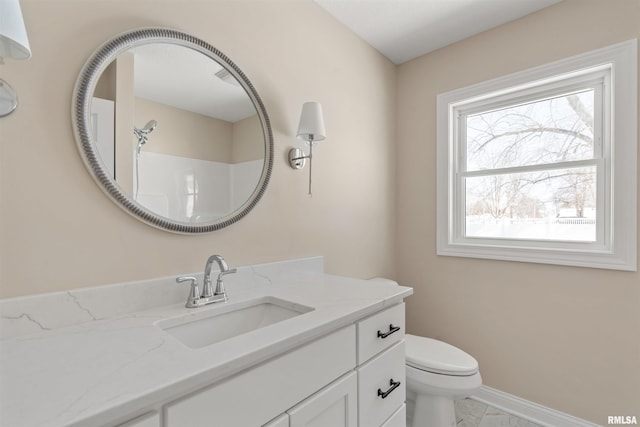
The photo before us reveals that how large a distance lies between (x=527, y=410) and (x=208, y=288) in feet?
6.59

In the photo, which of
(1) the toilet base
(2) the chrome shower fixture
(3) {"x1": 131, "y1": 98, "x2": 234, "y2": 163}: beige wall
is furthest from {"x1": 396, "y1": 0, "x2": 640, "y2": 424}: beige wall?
(2) the chrome shower fixture

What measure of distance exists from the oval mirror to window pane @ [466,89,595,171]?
153 centimetres

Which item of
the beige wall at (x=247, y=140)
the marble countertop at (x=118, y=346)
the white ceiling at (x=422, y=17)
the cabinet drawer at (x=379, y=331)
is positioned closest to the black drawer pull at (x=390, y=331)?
the cabinet drawer at (x=379, y=331)

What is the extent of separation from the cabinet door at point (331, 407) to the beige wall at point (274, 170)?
2.13ft

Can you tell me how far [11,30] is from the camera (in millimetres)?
630

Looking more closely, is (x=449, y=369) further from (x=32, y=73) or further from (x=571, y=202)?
(x=32, y=73)

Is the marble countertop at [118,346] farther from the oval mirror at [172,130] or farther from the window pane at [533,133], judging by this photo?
the window pane at [533,133]

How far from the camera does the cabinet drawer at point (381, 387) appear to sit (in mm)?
998

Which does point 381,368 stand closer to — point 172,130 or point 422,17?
point 172,130

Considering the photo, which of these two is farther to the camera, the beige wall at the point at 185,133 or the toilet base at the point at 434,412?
the toilet base at the point at 434,412

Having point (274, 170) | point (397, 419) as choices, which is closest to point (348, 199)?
point (274, 170)

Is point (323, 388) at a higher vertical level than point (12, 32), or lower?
lower

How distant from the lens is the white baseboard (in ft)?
5.40

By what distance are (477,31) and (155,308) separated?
7.84 feet
